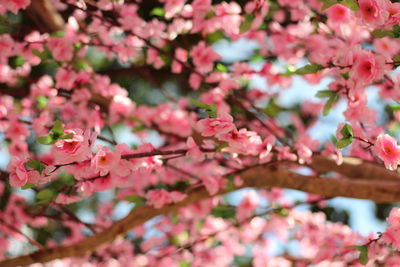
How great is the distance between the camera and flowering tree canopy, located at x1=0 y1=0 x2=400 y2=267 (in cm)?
176

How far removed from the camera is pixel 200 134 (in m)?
2.19

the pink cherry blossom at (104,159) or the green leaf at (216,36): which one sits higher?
the pink cherry blossom at (104,159)

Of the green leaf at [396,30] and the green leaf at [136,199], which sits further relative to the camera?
the green leaf at [136,199]

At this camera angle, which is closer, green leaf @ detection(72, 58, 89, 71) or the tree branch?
the tree branch

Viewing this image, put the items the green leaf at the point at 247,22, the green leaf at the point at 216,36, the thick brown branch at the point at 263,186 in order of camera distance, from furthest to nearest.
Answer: the green leaf at the point at 216,36, the green leaf at the point at 247,22, the thick brown branch at the point at 263,186

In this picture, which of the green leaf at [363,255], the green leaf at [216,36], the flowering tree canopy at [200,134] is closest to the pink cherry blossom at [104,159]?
the flowering tree canopy at [200,134]

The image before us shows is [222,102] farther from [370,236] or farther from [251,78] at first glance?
[370,236]

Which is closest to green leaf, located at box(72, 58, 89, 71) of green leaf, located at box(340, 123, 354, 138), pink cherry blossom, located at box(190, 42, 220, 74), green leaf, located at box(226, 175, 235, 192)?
pink cherry blossom, located at box(190, 42, 220, 74)

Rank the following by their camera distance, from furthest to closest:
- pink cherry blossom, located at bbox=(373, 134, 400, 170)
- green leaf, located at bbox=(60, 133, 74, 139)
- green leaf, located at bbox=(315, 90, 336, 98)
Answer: green leaf, located at bbox=(315, 90, 336, 98) < pink cherry blossom, located at bbox=(373, 134, 400, 170) < green leaf, located at bbox=(60, 133, 74, 139)

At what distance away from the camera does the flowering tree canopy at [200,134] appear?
1762 mm

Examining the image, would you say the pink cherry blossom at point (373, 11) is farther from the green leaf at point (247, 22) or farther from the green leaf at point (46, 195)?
the green leaf at point (46, 195)

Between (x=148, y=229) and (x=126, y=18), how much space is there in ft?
6.63

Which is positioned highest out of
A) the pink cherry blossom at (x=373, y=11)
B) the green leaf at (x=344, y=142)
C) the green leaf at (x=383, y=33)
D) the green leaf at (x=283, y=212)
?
the pink cherry blossom at (x=373, y=11)

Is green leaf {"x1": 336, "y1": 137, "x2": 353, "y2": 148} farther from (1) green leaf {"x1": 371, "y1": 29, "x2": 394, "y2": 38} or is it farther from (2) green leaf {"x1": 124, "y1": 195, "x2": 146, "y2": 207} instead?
(2) green leaf {"x1": 124, "y1": 195, "x2": 146, "y2": 207}
